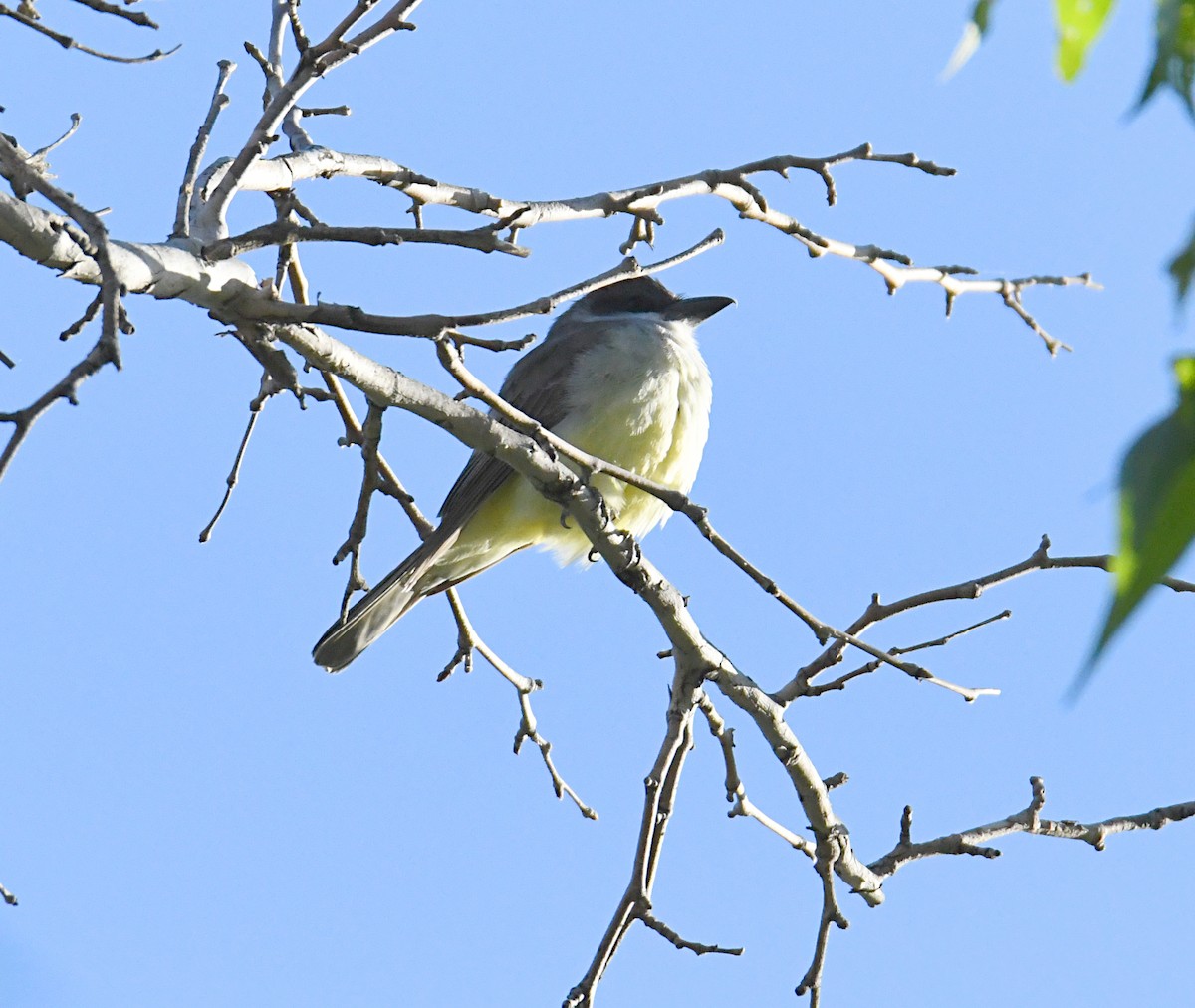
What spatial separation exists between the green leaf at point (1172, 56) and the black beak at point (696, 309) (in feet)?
21.0

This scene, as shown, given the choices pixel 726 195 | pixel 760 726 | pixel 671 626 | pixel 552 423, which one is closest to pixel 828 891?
pixel 760 726

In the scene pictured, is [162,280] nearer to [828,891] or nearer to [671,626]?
[671,626]

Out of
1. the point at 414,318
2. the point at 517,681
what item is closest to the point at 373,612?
the point at 517,681

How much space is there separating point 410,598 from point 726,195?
233 centimetres

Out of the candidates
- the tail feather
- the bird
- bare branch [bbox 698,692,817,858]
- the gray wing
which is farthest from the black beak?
bare branch [bbox 698,692,817,858]

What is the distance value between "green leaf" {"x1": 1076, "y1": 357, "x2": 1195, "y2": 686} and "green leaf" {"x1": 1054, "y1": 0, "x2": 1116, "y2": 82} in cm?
Answer: 39

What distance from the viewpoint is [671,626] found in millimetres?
4770

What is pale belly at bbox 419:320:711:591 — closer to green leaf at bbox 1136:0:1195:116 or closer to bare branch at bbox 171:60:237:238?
bare branch at bbox 171:60:237:238

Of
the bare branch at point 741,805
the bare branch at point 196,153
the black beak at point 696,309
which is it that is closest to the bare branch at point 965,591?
the bare branch at point 741,805

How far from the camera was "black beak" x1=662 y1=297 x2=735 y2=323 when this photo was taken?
7.75 m

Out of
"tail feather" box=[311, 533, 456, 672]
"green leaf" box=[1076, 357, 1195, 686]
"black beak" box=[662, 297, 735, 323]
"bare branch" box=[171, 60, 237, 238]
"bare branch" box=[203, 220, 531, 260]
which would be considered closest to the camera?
"green leaf" box=[1076, 357, 1195, 686]

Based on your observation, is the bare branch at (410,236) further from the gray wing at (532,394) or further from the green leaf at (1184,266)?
the gray wing at (532,394)

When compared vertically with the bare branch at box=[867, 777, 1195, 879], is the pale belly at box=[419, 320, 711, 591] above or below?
above

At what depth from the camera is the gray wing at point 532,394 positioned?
6551 mm
